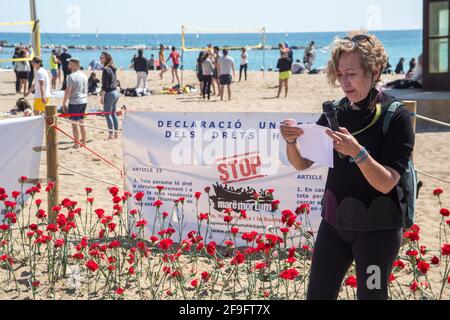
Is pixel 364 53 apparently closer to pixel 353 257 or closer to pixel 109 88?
pixel 353 257

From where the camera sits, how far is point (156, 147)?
21.9 ft

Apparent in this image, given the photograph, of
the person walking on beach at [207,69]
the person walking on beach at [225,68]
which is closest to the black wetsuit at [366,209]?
the person walking on beach at [225,68]

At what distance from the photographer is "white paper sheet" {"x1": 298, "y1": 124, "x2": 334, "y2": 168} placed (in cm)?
300

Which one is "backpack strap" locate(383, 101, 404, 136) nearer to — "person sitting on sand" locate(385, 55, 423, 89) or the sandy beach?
the sandy beach

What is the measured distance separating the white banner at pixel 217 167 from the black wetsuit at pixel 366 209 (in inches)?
122

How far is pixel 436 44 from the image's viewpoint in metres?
17.1

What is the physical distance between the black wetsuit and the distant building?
48.4ft

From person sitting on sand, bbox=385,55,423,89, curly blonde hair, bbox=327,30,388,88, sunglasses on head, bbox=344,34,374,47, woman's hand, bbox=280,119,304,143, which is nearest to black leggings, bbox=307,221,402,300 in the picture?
woman's hand, bbox=280,119,304,143

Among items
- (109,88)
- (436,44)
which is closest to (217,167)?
(109,88)

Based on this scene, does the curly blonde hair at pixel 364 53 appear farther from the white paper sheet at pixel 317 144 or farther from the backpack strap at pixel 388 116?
the white paper sheet at pixel 317 144

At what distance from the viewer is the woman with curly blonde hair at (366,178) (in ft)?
9.56

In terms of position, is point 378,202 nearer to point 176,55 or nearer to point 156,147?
point 156,147

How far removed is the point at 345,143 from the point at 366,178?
0.70 ft

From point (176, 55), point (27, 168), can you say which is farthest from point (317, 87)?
point (27, 168)
